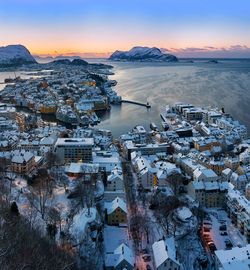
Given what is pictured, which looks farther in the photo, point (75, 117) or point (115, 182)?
point (75, 117)

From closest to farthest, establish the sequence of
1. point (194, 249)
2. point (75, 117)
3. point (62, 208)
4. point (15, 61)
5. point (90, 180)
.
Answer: point (194, 249)
point (62, 208)
point (90, 180)
point (75, 117)
point (15, 61)

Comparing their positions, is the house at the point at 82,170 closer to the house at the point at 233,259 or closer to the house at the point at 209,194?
the house at the point at 209,194

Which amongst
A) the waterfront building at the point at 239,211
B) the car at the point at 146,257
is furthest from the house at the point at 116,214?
the waterfront building at the point at 239,211

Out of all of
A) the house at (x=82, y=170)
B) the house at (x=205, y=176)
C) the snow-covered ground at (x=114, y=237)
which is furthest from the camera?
the house at (x=82, y=170)

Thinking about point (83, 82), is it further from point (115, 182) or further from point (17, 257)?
point (17, 257)

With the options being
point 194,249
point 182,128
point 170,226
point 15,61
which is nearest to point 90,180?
point 170,226

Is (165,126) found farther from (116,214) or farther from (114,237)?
(114,237)
